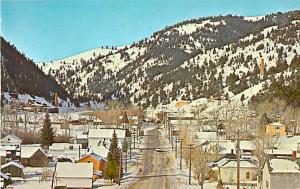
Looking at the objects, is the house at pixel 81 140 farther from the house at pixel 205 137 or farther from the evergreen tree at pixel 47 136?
the house at pixel 205 137

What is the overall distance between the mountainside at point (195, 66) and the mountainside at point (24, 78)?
695 inches

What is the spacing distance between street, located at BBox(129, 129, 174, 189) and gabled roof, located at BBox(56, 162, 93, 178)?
190cm

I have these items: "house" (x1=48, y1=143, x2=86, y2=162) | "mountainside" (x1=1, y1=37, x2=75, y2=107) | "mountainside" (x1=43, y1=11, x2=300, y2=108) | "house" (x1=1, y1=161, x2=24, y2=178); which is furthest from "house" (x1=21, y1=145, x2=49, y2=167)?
"mountainside" (x1=1, y1=37, x2=75, y2=107)

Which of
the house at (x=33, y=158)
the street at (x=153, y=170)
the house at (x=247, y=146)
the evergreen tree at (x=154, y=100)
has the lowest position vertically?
the street at (x=153, y=170)

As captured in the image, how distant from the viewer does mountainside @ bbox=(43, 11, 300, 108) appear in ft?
261

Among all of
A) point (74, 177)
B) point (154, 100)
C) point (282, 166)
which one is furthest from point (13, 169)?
point (154, 100)

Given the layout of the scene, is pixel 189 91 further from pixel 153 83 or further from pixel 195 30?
pixel 195 30

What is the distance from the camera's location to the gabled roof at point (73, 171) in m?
22.2

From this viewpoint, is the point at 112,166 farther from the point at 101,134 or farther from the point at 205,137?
the point at 205,137

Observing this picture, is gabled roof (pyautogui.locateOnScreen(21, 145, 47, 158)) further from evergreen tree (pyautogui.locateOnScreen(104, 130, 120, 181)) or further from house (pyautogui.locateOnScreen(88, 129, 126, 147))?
house (pyautogui.locateOnScreen(88, 129, 126, 147))

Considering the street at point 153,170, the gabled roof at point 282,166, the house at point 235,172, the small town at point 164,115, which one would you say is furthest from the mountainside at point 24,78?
the gabled roof at point 282,166

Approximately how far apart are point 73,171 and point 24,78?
62.6 m

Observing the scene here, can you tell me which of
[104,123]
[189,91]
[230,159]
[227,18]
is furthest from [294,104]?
[227,18]

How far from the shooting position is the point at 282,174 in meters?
18.7
